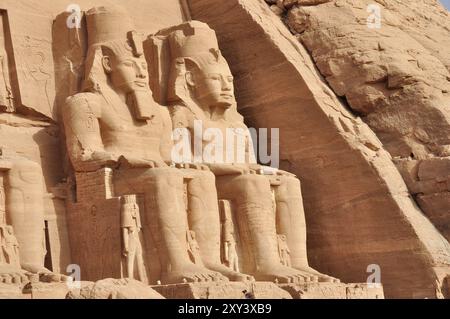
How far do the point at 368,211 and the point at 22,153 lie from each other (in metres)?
4.23

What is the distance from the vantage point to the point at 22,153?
44.6 feet

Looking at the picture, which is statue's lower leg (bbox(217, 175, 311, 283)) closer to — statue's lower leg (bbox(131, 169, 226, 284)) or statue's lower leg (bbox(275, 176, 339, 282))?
statue's lower leg (bbox(275, 176, 339, 282))

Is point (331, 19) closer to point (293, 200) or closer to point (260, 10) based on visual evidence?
point (260, 10)

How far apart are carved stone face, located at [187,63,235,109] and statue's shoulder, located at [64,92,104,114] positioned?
1567 mm

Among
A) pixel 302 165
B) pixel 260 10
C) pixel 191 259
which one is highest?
pixel 260 10

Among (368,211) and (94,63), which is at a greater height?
(94,63)

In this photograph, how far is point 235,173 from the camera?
1407 centimetres

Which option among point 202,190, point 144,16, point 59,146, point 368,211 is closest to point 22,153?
point 59,146

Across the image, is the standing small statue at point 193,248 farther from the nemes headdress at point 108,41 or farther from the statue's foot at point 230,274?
the nemes headdress at point 108,41

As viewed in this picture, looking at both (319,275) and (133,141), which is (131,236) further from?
(319,275)

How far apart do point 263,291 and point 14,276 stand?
2.58m

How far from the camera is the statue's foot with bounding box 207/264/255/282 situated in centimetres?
1266

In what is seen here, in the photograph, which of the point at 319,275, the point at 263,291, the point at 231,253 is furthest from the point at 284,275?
the point at 263,291

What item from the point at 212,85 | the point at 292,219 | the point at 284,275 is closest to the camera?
the point at 284,275
